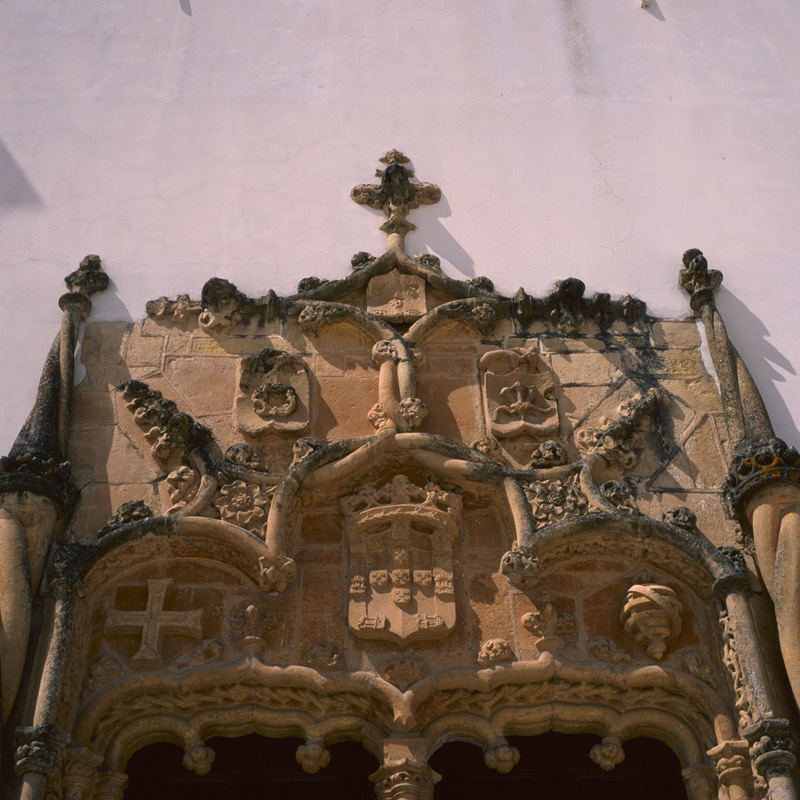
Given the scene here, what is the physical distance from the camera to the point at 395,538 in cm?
496

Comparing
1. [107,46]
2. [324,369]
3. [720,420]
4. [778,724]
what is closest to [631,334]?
[720,420]

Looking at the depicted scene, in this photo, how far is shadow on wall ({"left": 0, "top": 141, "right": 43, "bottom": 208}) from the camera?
20.9ft

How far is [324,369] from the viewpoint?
5.64 m

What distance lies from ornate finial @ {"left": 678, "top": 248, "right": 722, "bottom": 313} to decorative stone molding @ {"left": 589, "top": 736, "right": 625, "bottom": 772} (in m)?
2.28

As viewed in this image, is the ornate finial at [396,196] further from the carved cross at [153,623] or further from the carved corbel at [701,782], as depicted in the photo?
the carved corbel at [701,782]

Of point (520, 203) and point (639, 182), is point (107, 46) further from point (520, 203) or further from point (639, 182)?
point (639, 182)

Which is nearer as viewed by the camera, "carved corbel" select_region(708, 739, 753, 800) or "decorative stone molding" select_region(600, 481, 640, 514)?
"carved corbel" select_region(708, 739, 753, 800)

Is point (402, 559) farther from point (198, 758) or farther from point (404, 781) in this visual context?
point (198, 758)

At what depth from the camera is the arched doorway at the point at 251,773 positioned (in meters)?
4.95

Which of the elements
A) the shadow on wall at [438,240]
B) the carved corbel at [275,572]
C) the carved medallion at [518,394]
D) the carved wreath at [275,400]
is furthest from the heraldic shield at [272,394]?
the shadow on wall at [438,240]

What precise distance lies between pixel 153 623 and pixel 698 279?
10.2 ft

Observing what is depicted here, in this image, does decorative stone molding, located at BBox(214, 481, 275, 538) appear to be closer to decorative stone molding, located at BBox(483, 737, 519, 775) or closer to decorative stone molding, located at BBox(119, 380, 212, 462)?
decorative stone molding, located at BBox(119, 380, 212, 462)

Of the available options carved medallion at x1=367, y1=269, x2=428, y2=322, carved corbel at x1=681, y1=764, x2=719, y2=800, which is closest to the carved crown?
carved medallion at x1=367, y1=269, x2=428, y2=322

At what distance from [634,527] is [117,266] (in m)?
2.88
